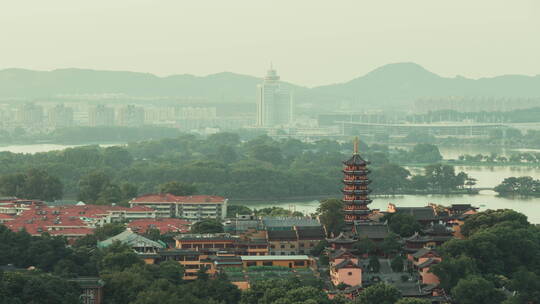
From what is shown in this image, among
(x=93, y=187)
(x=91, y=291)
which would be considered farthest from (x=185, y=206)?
(x=91, y=291)

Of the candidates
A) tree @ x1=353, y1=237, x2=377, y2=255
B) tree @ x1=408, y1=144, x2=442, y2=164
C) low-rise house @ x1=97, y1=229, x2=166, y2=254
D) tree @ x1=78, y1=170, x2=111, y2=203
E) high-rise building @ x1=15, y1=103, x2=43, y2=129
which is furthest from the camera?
high-rise building @ x1=15, y1=103, x2=43, y2=129

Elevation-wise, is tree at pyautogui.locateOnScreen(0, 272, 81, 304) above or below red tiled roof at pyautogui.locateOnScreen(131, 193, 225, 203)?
above

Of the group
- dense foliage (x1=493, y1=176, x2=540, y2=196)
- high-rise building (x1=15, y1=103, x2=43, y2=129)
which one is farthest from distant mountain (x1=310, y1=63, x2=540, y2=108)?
dense foliage (x1=493, y1=176, x2=540, y2=196)

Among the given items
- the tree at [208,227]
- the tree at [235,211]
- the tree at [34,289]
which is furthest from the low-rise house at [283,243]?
the tree at [235,211]

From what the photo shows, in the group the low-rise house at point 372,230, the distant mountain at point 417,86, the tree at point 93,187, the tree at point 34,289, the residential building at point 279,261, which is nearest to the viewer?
the tree at point 34,289

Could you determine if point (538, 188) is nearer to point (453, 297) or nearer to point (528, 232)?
point (528, 232)

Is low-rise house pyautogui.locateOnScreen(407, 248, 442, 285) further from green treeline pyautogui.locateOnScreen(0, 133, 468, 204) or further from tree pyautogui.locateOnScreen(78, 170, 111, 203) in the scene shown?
tree pyautogui.locateOnScreen(78, 170, 111, 203)

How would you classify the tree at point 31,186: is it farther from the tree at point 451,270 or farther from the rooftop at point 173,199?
the tree at point 451,270

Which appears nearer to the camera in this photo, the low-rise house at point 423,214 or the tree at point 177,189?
the low-rise house at point 423,214
